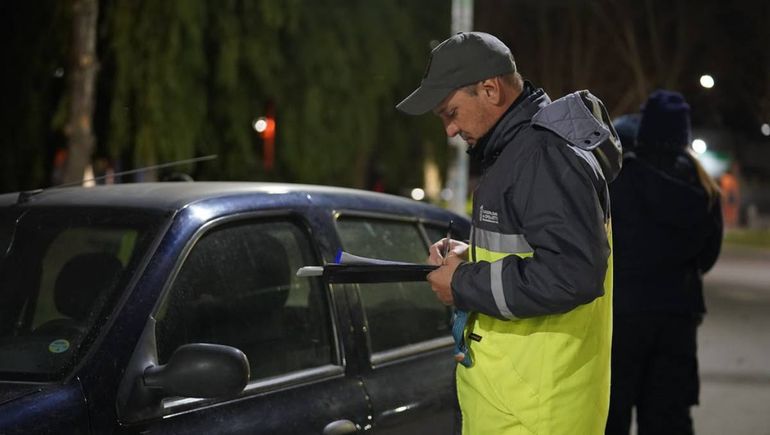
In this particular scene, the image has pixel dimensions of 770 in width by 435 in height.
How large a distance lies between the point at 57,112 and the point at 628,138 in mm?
11405

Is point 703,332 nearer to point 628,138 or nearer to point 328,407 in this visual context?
point 628,138

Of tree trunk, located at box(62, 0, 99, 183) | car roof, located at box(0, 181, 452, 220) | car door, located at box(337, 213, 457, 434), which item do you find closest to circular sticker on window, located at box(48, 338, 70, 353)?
car roof, located at box(0, 181, 452, 220)

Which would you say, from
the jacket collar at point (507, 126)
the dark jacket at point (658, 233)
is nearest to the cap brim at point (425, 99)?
the jacket collar at point (507, 126)

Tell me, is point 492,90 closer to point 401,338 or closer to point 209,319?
point 209,319

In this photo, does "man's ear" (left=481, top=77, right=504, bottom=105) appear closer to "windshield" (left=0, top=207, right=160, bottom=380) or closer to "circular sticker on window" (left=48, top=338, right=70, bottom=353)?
"windshield" (left=0, top=207, right=160, bottom=380)

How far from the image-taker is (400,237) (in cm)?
437

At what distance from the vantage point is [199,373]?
2877mm

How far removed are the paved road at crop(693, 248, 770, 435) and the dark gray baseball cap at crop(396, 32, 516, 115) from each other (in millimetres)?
5521

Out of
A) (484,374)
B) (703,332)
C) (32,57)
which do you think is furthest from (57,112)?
(484,374)

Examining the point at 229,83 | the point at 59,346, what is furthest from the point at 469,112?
the point at 229,83

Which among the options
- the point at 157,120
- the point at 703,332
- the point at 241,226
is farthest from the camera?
the point at 157,120

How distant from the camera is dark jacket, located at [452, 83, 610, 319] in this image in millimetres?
2615

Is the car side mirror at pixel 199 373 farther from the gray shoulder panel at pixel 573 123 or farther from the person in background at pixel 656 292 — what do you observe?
the person in background at pixel 656 292

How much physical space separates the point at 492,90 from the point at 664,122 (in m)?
2.67
